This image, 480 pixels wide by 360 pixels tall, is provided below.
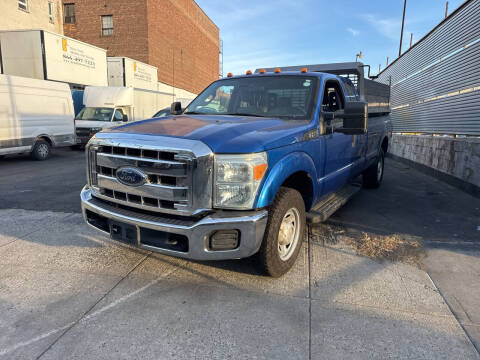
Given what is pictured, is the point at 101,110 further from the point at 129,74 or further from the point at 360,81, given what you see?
the point at 360,81

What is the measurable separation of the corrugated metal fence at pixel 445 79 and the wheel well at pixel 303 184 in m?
5.87

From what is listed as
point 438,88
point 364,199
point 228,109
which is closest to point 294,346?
point 228,109

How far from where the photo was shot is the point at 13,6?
64.7 ft

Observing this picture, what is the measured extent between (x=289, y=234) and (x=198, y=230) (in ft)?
3.56

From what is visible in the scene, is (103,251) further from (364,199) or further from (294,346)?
(364,199)

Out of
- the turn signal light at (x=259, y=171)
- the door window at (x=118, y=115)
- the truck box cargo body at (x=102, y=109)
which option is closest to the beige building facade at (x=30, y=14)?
the truck box cargo body at (x=102, y=109)

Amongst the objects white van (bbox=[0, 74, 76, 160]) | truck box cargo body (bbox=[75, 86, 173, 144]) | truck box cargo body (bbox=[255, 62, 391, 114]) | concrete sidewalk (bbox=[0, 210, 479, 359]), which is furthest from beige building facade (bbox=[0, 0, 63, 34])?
concrete sidewalk (bbox=[0, 210, 479, 359])

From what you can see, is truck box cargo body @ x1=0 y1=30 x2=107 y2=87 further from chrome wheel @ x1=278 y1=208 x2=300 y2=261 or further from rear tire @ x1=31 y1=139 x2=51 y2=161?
chrome wheel @ x1=278 y1=208 x2=300 y2=261

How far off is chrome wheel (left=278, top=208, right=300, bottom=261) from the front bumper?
0.49 m

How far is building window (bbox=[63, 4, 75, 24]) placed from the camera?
100 feet

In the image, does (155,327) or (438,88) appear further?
(438,88)

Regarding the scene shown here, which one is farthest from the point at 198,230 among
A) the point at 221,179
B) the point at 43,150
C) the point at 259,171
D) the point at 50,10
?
the point at 50,10

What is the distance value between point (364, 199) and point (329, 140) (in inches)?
109

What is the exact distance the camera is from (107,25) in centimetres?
3002
